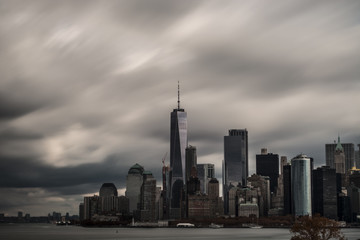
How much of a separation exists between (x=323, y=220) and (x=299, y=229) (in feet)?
22.7

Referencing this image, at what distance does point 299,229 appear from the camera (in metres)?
132

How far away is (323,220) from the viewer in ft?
420
